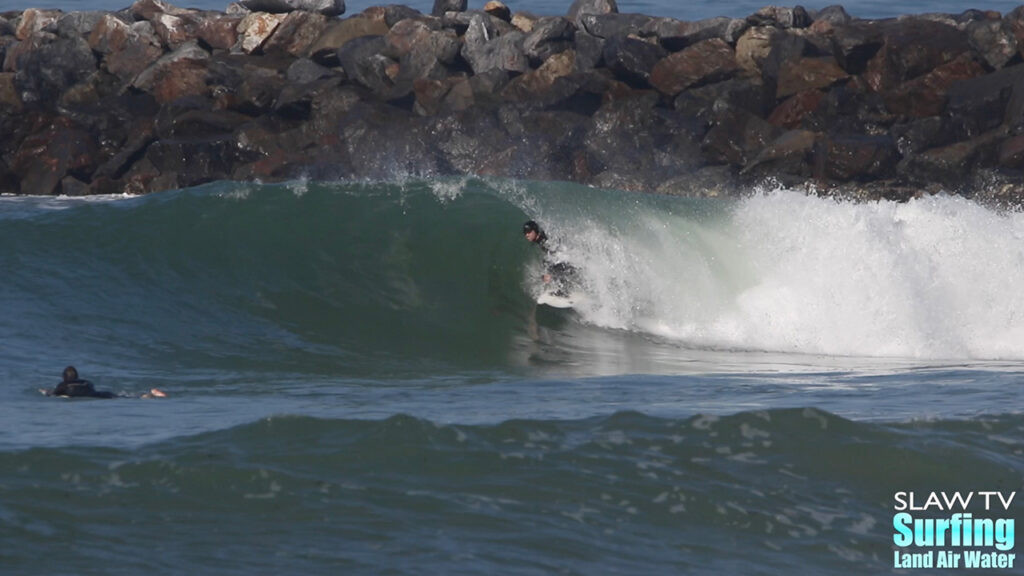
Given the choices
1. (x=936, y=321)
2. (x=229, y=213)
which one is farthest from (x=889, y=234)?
(x=229, y=213)

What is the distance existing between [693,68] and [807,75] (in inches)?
75.7

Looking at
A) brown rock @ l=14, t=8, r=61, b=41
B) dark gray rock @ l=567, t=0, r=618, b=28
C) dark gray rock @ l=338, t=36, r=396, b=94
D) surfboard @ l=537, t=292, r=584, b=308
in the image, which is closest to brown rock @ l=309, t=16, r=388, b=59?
dark gray rock @ l=338, t=36, r=396, b=94

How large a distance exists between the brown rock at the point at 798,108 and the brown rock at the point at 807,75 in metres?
0.22

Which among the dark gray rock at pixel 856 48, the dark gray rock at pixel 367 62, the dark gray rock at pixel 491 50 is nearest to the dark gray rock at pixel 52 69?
the dark gray rock at pixel 367 62

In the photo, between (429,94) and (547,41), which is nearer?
(429,94)

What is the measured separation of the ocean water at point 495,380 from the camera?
6.85 metres

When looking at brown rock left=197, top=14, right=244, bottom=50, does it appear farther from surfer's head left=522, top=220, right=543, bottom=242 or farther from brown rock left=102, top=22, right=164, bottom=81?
surfer's head left=522, top=220, right=543, bottom=242

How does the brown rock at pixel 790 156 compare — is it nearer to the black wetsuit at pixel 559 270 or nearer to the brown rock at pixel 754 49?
the brown rock at pixel 754 49

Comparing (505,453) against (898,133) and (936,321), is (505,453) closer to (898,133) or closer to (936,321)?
(936,321)

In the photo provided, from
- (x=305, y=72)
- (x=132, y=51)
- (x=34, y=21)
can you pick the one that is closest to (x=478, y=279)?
(x=305, y=72)

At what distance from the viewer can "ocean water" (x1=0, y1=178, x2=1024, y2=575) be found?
6852 mm

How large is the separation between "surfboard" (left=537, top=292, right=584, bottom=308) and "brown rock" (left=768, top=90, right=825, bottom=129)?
9.97m

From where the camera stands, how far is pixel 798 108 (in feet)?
73.5

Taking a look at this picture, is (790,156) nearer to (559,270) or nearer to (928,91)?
(928,91)
